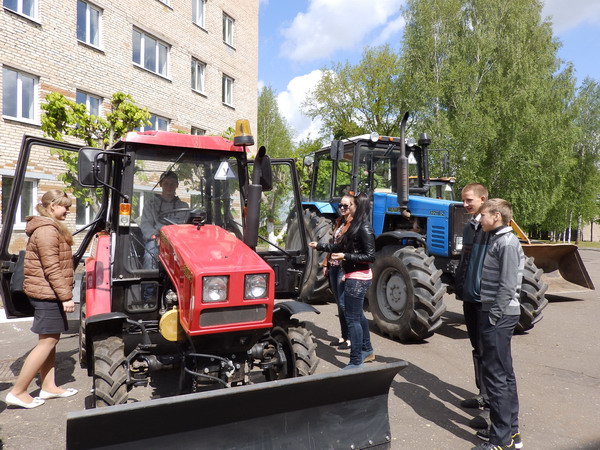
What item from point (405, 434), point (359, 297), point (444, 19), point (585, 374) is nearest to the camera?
point (405, 434)

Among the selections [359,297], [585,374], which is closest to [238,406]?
[359,297]

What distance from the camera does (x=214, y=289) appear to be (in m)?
3.11

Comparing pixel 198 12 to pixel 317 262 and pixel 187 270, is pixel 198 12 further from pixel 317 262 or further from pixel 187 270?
pixel 187 270

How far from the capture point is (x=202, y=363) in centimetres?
333

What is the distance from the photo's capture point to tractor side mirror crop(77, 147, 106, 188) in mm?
3656

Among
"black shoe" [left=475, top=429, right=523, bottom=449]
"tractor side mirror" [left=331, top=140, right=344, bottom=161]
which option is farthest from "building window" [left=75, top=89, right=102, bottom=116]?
"black shoe" [left=475, top=429, right=523, bottom=449]

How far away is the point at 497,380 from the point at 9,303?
3970 millimetres

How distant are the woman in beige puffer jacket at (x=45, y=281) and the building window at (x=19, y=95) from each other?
9782mm

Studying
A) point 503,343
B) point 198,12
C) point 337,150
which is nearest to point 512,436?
point 503,343

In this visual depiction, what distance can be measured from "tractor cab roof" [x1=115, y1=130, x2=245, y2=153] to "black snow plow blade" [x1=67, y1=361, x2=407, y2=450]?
226cm

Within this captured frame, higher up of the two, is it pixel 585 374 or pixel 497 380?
pixel 497 380

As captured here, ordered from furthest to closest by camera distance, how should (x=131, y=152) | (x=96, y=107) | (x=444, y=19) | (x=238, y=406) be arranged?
1. (x=444, y=19)
2. (x=96, y=107)
3. (x=131, y=152)
4. (x=238, y=406)

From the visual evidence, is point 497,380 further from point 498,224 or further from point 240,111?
point 240,111

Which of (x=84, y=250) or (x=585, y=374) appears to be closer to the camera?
(x=84, y=250)
